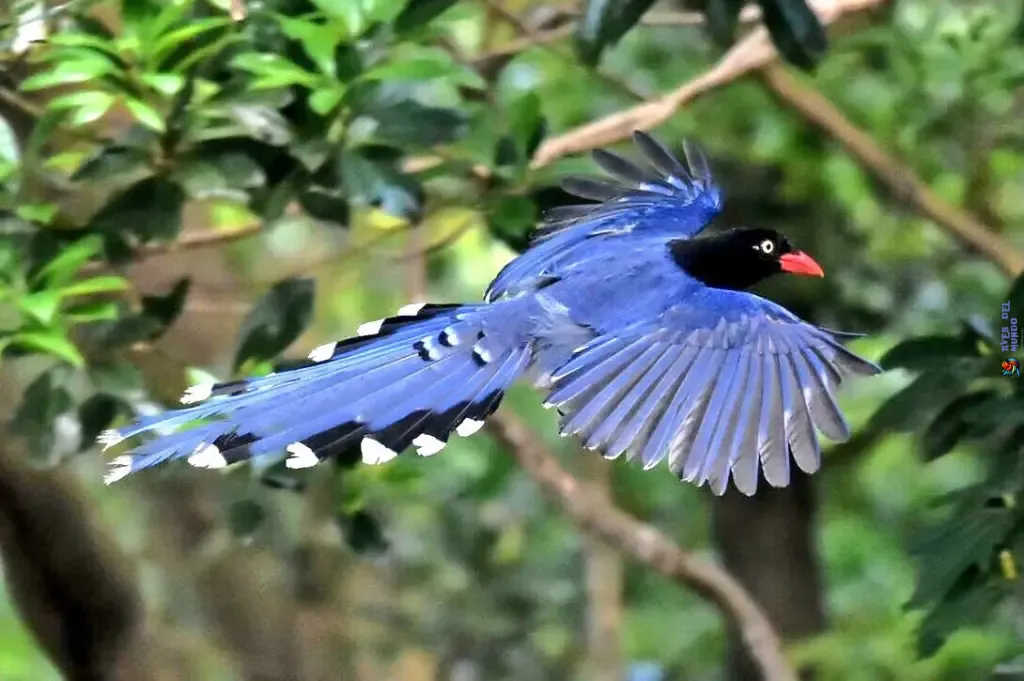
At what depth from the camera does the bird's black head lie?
1.47 meters

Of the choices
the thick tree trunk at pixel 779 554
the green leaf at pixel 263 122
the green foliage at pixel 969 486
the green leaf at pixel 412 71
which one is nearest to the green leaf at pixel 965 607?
the green foliage at pixel 969 486

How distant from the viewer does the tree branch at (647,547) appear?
218 centimetres

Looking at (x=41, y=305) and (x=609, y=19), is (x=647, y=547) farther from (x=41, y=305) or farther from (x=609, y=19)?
(x=41, y=305)

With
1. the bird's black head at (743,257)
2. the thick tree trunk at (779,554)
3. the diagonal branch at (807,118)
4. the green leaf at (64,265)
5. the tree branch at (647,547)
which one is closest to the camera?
the green leaf at (64,265)

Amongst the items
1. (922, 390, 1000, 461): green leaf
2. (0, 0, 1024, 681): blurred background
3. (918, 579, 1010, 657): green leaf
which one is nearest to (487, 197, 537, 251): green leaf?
(0, 0, 1024, 681): blurred background

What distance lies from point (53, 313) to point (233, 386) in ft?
1.23

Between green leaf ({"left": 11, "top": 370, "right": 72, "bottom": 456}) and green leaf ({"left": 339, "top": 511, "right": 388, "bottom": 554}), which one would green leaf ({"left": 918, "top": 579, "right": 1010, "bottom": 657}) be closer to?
green leaf ({"left": 339, "top": 511, "right": 388, "bottom": 554})

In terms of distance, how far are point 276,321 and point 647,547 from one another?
917mm

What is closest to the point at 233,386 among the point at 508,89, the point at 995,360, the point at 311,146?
the point at 311,146

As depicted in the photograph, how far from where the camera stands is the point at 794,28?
1.50 metres

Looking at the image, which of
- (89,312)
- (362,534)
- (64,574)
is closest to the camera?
(89,312)

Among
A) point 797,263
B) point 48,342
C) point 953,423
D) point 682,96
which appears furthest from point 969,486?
point 48,342

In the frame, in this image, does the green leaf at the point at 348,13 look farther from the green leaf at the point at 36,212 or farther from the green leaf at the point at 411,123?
the green leaf at the point at 36,212

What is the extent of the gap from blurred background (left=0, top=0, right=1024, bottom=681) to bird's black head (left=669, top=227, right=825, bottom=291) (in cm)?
20
